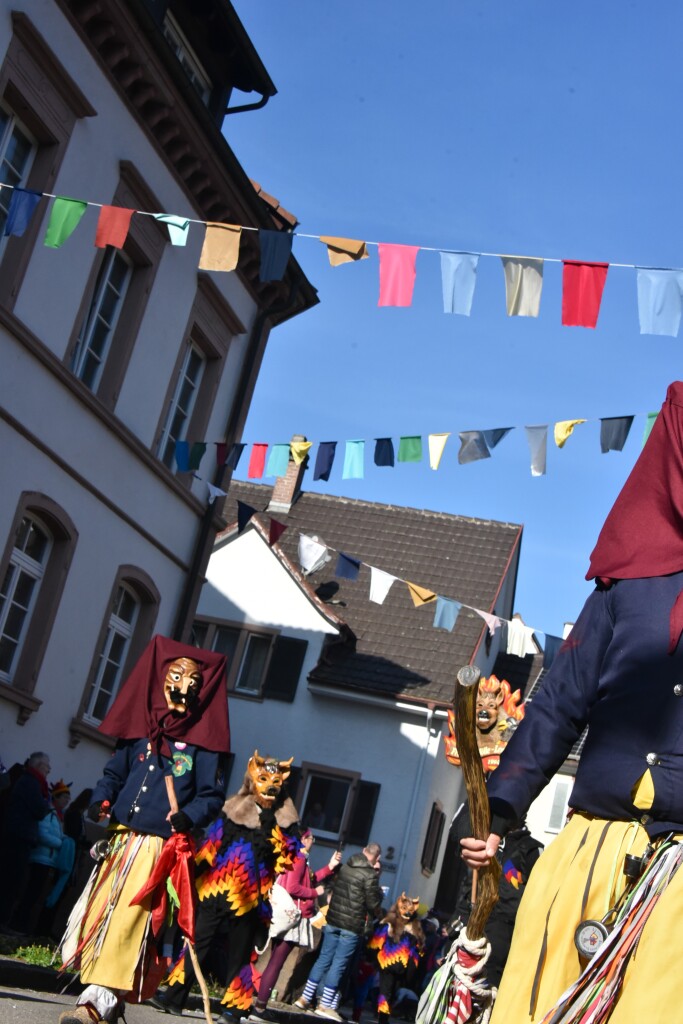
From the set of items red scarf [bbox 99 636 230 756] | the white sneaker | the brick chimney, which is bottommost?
the white sneaker

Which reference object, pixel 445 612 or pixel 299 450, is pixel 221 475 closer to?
pixel 299 450

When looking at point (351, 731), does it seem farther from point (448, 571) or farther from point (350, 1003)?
point (350, 1003)

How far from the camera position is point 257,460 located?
17.2 metres

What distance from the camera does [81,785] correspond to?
654 inches

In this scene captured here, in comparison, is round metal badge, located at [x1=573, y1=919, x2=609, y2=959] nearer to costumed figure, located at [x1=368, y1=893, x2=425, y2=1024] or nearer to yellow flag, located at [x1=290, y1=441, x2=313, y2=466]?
yellow flag, located at [x1=290, y1=441, x2=313, y2=466]

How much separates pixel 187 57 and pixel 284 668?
15.3 m

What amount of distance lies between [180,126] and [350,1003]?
36.7 ft

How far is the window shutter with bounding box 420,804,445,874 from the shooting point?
30625mm

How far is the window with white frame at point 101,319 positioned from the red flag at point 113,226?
357cm

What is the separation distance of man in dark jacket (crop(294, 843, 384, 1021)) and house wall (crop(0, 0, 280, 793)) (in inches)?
117

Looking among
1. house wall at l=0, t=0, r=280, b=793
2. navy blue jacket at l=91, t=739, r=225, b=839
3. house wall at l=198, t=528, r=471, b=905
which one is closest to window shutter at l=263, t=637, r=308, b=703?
house wall at l=198, t=528, r=471, b=905

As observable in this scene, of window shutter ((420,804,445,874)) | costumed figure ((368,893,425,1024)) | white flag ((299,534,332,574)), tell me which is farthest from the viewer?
window shutter ((420,804,445,874))

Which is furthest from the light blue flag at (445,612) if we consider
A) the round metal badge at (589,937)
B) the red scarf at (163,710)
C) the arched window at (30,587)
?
the round metal badge at (589,937)

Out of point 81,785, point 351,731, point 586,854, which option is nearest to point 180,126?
point 81,785
